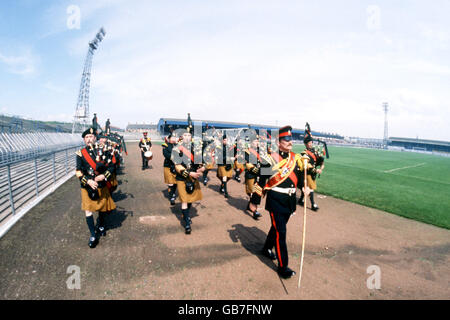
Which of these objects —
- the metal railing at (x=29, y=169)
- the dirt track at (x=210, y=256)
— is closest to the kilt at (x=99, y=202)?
the dirt track at (x=210, y=256)

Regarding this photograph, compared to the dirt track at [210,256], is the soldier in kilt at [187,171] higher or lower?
higher

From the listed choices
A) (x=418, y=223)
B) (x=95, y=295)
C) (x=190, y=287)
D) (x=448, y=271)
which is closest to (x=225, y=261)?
(x=190, y=287)

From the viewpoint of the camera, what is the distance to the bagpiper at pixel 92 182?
4.41 metres

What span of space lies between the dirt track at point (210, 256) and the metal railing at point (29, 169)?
44cm

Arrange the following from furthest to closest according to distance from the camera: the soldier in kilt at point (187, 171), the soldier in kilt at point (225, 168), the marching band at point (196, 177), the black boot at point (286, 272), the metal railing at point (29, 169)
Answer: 1. the soldier in kilt at point (225, 168)
2. the metal railing at point (29, 169)
3. the soldier in kilt at point (187, 171)
4. the marching band at point (196, 177)
5. the black boot at point (286, 272)

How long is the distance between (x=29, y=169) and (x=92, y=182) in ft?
19.8

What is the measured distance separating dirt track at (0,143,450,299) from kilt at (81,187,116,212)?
0.80 m

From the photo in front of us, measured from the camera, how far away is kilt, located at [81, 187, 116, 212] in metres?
4.42

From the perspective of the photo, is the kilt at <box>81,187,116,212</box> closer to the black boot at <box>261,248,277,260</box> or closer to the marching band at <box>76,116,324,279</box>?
the marching band at <box>76,116,324,279</box>

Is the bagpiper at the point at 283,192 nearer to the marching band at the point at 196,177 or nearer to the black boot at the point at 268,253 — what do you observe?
the marching band at the point at 196,177

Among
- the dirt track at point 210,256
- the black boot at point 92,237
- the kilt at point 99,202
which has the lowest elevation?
the dirt track at point 210,256

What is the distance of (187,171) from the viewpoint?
5.11 metres

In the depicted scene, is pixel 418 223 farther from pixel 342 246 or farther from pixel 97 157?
pixel 97 157

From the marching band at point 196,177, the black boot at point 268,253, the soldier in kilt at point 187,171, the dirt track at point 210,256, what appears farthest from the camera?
the soldier in kilt at point 187,171
